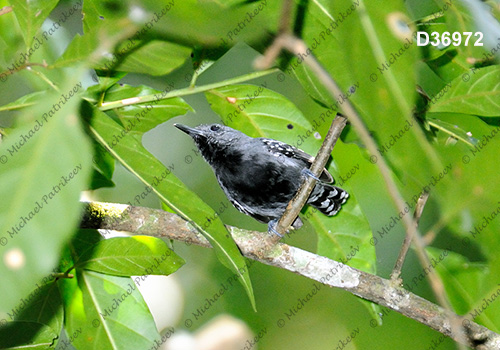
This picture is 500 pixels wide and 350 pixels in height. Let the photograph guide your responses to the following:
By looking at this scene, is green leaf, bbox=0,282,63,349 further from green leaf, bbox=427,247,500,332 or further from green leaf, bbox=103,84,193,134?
green leaf, bbox=427,247,500,332

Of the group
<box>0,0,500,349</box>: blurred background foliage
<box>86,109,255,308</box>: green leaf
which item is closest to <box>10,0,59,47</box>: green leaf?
<box>0,0,500,349</box>: blurred background foliage

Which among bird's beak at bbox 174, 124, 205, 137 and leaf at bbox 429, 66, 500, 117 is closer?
leaf at bbox 429, 66, 500, 117

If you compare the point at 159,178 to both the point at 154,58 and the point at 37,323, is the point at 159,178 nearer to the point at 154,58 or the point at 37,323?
the point at 154,58

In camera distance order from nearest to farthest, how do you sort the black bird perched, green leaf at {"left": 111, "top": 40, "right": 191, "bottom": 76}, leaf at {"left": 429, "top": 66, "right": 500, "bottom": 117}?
green leaf at {"left": 111, "top": 40, "right": 191, "bottom": 76} < leaf at {"left": 429, "top": 66, "right": 500, "bottom": 117} < the black bird perched

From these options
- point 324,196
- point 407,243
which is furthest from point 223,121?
point 324,196

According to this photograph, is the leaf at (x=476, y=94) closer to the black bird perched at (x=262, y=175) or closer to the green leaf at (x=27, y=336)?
the green leaf at (x=27, y=336)
